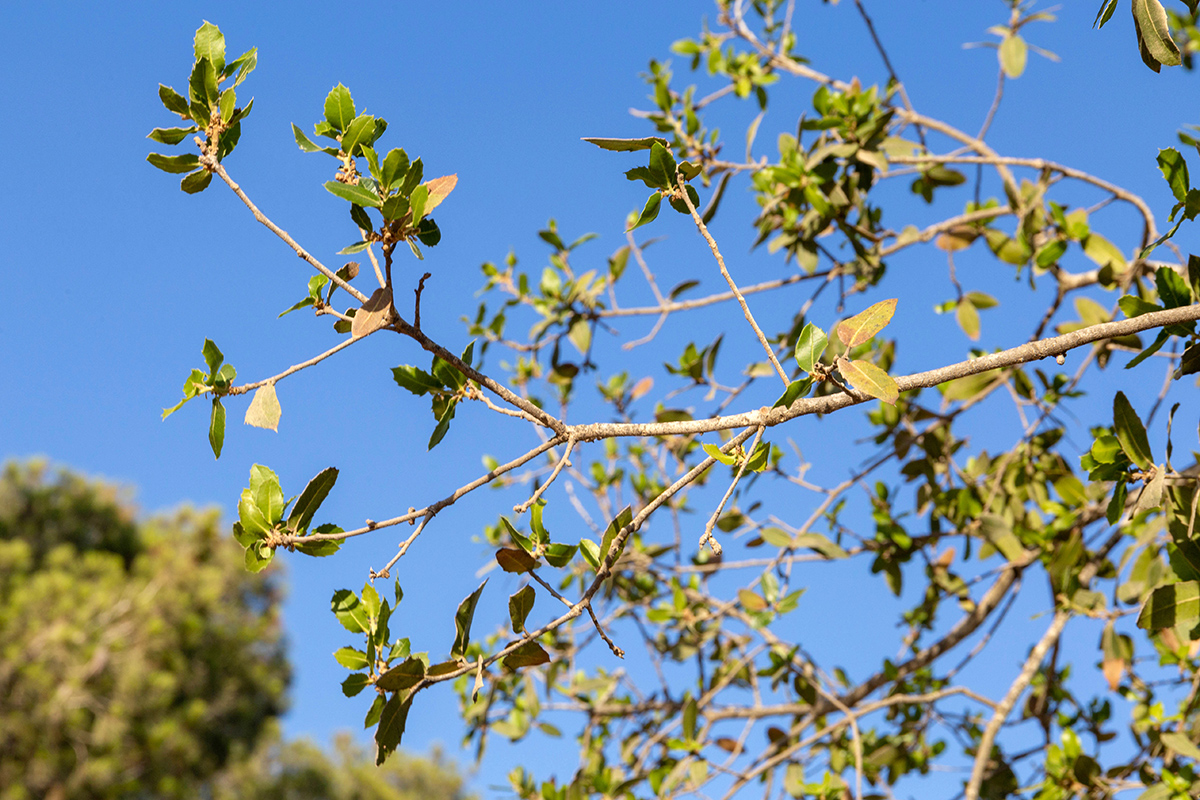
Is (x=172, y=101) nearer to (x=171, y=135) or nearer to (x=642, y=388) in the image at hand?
(x=171, y=135)

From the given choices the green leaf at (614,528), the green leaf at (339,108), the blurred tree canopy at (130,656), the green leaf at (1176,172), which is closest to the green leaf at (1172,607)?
the green leaf at (1176,172)

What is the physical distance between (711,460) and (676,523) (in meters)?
1.66

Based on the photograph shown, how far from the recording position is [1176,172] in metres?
0.96

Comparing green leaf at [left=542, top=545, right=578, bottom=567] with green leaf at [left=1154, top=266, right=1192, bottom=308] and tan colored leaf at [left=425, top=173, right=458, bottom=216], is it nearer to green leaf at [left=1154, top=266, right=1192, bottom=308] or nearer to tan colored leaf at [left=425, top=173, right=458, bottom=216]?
tan colored leaf at [left=425, top=173, right=458, bottom=216]

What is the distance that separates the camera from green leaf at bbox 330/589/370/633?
3.39 feet

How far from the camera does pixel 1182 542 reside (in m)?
1.10

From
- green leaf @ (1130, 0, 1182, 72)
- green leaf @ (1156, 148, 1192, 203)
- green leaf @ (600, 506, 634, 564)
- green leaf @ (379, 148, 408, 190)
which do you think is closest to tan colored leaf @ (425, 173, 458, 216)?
green leaf @ (379, 148, 408, 190)

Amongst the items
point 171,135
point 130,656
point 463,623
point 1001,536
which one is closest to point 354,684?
point 463,623

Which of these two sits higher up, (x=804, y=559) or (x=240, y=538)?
(x=804, y=559)

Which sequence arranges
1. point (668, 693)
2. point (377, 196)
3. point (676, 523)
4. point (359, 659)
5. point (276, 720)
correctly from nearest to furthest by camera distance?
point (377, 196), point (359, 659), point (668, 693), point (676, 523), point (276, 720)

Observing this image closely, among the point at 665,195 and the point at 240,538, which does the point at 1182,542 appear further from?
the point at 240,538

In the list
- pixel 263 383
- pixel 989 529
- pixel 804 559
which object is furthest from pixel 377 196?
pixel 989 529

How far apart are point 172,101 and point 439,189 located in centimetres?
31

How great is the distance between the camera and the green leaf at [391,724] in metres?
0.93
